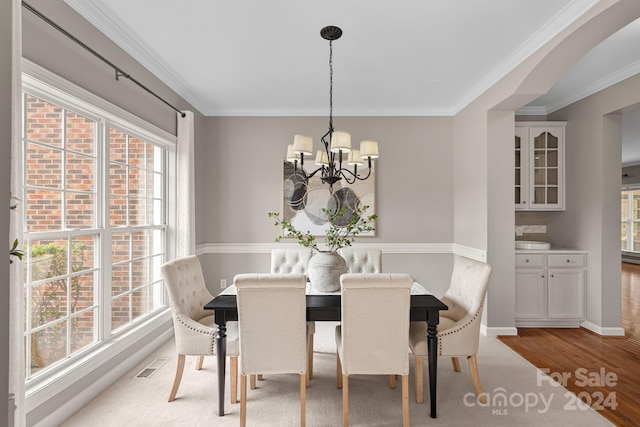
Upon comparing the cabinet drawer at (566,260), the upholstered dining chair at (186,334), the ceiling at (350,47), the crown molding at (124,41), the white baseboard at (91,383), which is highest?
the ceiling at (350,47)

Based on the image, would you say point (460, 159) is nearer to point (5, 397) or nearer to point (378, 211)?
point (378, 211)

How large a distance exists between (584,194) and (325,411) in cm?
369

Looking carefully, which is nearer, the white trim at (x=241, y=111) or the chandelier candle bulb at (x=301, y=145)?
the white trim at (x=241, y=111)

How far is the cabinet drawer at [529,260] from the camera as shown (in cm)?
370

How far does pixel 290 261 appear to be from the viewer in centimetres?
332

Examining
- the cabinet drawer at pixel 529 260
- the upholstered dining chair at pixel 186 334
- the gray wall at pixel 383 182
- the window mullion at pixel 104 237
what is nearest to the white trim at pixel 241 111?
the gray wall at pixel 383 182

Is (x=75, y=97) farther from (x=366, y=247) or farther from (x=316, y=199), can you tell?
(x=366, y=247)

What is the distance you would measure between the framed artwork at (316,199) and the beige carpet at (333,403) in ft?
6.23

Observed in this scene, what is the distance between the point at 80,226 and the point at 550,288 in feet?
15.1

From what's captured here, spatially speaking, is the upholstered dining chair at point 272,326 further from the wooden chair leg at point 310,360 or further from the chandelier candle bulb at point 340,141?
the chandelier candle bulb at point 340,141

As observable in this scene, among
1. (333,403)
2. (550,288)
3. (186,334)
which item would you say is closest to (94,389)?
(186,334)

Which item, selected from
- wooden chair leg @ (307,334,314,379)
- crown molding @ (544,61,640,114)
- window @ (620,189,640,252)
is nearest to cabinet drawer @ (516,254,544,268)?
crown molding @ (544,61,640,114)

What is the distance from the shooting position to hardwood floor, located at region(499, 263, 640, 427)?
229 cm

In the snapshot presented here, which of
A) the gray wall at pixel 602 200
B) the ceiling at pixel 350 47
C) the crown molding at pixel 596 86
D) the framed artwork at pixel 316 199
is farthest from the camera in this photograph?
the framed artwork at pixel 316 199
